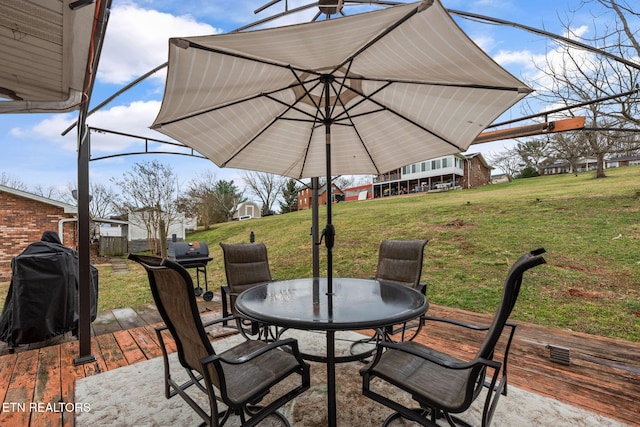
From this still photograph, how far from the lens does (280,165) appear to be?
379cm

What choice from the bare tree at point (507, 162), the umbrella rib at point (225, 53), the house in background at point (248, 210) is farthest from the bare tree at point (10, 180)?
the bare tree at point (507, 162)

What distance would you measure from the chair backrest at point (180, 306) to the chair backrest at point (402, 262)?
2400 mm

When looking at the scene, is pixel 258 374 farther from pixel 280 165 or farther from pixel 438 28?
pixel 280 165

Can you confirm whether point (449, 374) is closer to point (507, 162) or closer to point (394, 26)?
point (394, 26)

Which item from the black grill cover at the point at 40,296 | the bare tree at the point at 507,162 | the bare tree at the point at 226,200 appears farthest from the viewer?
the bare tree at the point at 507,162


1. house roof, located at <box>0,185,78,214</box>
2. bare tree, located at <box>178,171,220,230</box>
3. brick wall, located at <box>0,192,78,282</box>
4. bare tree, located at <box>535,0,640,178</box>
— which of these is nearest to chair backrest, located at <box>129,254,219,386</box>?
bare tree, located at <box>535,0,640,178</box>

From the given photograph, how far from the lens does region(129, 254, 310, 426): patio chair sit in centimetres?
149

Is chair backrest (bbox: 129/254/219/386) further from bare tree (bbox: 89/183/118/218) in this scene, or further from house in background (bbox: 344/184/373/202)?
house in background (bbox: 344/184/373/202)

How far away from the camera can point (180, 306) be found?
5.17ft

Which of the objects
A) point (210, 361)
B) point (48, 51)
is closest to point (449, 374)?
point (210, 361)

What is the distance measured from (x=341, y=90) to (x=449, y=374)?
2.25 meters

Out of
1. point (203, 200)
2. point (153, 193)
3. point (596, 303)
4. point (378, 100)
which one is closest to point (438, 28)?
point (378, 100)

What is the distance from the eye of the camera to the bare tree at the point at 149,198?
14.3 metres

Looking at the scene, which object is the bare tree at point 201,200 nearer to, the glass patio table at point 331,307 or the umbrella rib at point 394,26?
the glass patio table at point 331,307
